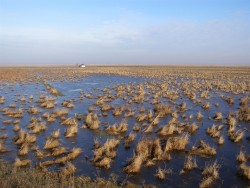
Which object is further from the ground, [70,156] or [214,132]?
[214,132]

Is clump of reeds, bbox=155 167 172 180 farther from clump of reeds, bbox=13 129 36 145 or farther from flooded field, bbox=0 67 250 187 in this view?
clump of reeds, bbox=13 129 36 145

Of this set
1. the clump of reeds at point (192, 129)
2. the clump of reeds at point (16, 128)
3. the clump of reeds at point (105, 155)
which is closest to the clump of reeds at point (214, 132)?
the clump of reeds at point (192, 129)

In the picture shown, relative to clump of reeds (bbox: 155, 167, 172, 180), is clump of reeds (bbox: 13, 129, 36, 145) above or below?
above

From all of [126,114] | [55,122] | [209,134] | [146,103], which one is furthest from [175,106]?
[55,122]

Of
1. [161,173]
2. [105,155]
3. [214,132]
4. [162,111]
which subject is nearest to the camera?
[161,173]

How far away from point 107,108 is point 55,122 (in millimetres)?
5424

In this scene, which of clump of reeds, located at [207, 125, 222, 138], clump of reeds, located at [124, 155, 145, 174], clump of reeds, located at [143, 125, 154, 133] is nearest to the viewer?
clump of reeds, located at [124, 155, 145, 174]

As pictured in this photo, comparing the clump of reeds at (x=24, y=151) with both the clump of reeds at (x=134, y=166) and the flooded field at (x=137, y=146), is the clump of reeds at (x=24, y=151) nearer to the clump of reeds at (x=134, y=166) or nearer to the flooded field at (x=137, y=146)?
the flooded field at (x=137, y=146)

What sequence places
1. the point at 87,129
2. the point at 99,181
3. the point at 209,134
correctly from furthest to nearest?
the point at 87,129 < the point at 209,134 < the point at 99,181

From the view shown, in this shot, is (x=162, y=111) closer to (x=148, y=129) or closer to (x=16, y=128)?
(x=148, y=129)

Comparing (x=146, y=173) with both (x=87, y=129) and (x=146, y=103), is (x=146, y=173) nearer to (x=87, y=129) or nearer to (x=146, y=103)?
(x=87, y=129)

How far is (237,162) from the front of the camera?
11.6 metres

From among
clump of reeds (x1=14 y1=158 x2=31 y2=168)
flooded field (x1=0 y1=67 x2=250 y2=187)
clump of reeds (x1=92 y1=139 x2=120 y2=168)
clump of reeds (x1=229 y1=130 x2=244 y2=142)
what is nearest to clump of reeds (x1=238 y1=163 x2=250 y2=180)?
flooded field (x1=0 y1=67 x2=250 y2=187)

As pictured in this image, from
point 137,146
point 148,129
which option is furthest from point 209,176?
point 148,129
